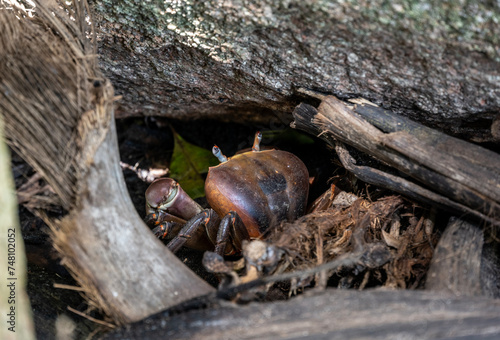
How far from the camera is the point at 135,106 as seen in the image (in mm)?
2510

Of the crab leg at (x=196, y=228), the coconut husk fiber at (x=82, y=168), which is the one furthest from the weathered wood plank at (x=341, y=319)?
the crab leg at (x=196, y=228)

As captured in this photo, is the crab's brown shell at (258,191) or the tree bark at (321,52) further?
the crab's brown shell at (258,191)

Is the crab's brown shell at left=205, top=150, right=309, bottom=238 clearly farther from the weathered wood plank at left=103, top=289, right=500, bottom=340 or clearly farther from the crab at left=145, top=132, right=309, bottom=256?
the weathered wood plank at left=103, top=289, right=500, bottom=340

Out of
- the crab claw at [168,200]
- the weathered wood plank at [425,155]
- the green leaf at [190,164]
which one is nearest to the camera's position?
the weathered wood plank at [425,155]

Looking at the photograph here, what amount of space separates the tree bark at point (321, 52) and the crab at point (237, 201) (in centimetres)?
36

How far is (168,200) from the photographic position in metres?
2.29

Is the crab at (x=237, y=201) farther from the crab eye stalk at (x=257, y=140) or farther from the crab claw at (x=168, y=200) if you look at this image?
the crab eye stalk at (x=257, y=140)

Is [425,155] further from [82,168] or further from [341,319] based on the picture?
[82,168]

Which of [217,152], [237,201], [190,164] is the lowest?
[190,164]

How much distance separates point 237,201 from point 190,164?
763 mm

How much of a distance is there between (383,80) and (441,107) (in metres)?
0.27

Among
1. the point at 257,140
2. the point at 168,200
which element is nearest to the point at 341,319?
the point at 168,200

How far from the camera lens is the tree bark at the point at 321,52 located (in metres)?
1.44

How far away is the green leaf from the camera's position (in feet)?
8.95
